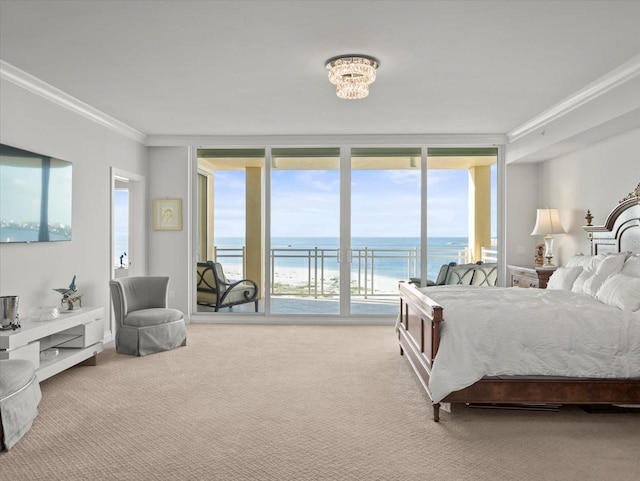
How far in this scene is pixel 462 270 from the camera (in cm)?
669

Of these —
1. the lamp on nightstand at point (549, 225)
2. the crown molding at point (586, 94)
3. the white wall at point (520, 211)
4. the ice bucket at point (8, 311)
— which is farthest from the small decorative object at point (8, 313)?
the white wall at point (520, 211)

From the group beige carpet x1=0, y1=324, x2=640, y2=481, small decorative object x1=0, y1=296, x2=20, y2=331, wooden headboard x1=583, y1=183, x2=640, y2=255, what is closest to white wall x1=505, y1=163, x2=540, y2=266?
wooden headboard x1=583, y1=183, x2=640, y2=255

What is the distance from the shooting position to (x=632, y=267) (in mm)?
4039

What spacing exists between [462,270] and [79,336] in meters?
4.83

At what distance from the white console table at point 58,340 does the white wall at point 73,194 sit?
1.10 feet

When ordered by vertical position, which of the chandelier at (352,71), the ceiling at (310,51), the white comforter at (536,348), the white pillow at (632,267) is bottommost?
the white comforter at (536,348)

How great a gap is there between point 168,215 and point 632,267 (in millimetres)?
5675

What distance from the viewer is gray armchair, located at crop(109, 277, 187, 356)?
5.08 m

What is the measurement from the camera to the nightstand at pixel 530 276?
562 cm

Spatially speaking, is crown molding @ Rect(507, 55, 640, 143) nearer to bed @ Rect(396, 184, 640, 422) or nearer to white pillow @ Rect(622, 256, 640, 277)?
A: white pillow @ Rect(622, 256, 640, 277)

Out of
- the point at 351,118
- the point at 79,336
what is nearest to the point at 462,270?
the point at 351,118

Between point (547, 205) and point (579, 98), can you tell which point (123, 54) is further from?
point (547, 205)

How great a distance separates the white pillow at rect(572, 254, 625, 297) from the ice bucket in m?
4.76

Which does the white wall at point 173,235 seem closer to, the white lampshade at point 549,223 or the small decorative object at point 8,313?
the small decorative object at point 8,313
